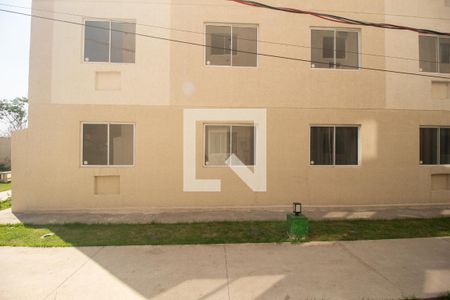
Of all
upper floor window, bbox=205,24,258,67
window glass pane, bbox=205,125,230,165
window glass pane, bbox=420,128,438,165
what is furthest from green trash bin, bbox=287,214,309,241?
window glass pane, bbox=420,128,438,165

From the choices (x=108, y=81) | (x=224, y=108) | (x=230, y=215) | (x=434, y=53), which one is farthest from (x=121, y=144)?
(x=434, y=53)

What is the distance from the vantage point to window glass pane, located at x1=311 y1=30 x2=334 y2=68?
9859mm

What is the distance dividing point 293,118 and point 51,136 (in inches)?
296

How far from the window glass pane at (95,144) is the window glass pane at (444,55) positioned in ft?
37.6

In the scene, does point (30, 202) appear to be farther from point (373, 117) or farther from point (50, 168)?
point (373, 117)

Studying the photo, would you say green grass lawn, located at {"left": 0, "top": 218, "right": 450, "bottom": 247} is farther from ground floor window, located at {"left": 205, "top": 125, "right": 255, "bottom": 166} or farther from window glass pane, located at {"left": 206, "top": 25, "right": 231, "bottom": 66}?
window glass pane, located at {"left": 206, "top": 25, "right": 231, "bottom": 66}

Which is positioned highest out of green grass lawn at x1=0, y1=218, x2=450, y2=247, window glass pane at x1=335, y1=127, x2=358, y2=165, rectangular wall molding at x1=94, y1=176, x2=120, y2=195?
window glass pane at x1=335, y1=127, x2=358, y2=165

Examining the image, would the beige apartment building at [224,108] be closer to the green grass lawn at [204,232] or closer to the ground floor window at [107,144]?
the ground floor window at [107,144]

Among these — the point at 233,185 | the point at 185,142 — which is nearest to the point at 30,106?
the point at 185,142

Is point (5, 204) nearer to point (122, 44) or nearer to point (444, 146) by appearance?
point (122, 44)

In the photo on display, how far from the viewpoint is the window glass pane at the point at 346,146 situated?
390 inches

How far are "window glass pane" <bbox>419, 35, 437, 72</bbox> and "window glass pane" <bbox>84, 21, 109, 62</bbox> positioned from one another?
34.2 feet

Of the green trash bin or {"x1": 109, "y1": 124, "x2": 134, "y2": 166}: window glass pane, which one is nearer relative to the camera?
the green trash bin

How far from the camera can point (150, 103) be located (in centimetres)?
931
